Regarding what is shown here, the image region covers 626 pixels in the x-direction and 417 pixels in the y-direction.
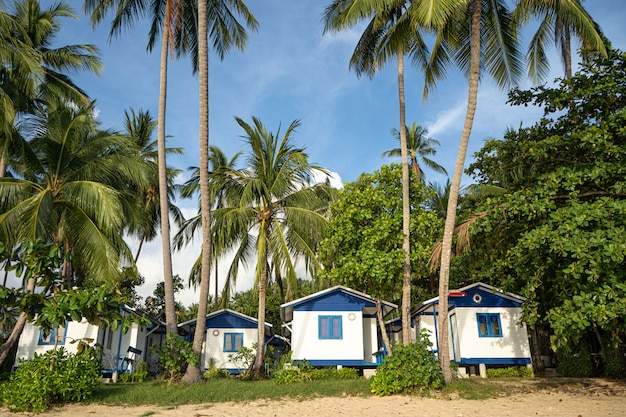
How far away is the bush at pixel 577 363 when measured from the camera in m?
16.7

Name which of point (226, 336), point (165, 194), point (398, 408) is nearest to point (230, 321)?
point (226, 336)

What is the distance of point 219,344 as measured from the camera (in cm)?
2256

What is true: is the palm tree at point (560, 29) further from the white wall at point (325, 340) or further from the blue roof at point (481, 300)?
the white wall at point (325, 340)

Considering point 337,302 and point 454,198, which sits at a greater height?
point 454,198

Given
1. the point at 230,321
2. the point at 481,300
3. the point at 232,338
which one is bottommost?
the point at 232,338

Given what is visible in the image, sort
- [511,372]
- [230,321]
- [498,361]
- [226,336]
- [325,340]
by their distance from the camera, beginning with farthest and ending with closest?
[230,321], [226,336], [325,340], [498,361], [511,372]

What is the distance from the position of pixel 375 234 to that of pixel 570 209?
299 inches

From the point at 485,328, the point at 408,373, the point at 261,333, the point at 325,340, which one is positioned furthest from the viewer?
the point at 325,340

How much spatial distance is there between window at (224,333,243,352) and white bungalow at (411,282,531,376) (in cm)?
930

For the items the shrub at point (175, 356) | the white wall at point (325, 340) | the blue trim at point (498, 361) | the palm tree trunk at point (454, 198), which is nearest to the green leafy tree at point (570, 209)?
the palm tree trunk at point (454, 198)

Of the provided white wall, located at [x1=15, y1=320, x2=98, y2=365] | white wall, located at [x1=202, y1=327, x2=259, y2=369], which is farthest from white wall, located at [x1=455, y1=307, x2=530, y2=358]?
white wall, located at [x1=15, y1=320, x2=98, y2=365]

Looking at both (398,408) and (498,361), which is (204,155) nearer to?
(398,408)

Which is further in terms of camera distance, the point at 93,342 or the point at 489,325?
the point at 489,325

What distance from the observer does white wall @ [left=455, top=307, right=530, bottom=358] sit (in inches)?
707
